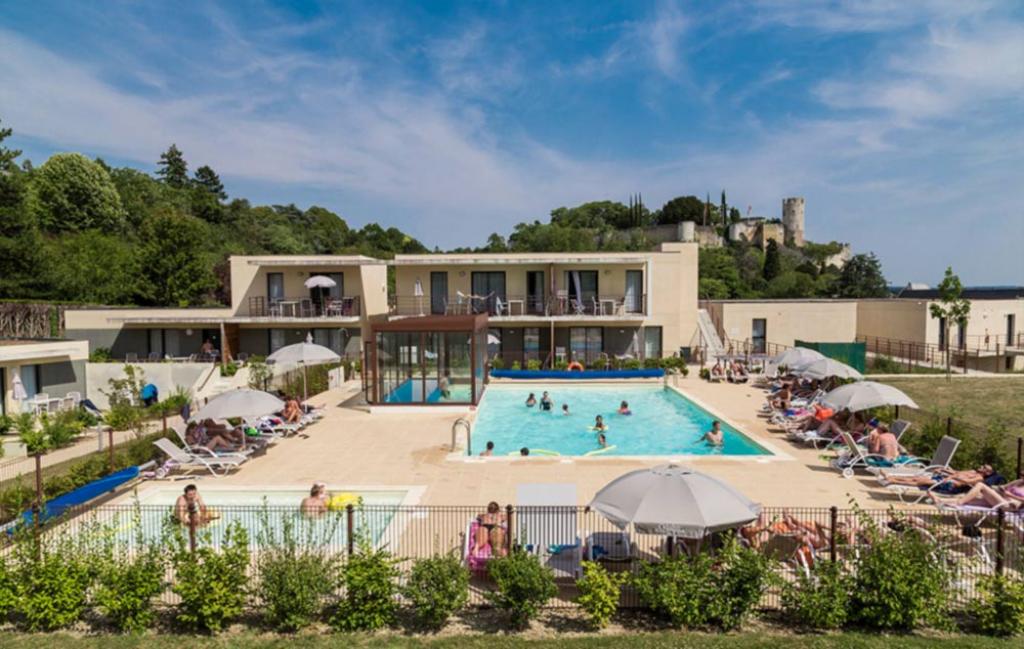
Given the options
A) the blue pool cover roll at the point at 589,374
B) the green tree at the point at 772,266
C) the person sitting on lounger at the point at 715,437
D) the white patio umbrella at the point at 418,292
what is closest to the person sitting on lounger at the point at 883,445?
the person sitting on lounger at the point at 715,437

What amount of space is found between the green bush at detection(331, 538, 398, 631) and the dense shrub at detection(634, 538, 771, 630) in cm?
313

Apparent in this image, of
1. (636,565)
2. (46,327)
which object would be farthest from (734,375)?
(46,327)

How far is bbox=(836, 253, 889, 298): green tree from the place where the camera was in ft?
258

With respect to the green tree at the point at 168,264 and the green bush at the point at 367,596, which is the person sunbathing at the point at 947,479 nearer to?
the green bush at the point at 367,596

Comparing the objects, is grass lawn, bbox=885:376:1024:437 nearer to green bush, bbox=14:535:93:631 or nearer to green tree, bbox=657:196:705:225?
green bush, bbox=14:535:93:631

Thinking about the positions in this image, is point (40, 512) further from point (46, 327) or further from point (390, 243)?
point (390, 243)

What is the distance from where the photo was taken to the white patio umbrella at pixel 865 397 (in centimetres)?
1437

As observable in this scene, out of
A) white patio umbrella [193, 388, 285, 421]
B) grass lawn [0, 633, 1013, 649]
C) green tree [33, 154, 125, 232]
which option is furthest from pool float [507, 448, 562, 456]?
green tree [33, 154, 125, 232]

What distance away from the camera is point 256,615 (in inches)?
310

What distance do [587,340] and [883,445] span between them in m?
19.4

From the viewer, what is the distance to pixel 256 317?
102 ft

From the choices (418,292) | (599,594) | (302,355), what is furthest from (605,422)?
(599,594)

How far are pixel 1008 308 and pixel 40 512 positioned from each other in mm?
46477

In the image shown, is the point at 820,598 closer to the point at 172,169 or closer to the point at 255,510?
the point at 255,510
